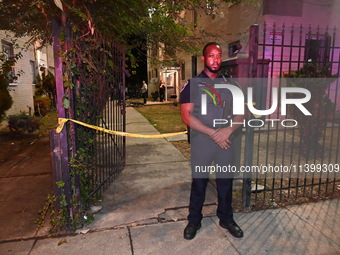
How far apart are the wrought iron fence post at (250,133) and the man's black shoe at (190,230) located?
2.80ft

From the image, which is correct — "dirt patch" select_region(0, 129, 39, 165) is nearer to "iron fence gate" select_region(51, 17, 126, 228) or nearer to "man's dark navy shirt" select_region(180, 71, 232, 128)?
"iron fence gate" select_region(51, 17, 126, 228)

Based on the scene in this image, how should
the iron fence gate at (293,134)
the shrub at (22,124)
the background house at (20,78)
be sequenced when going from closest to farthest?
the iron fence gate at (293,134), the shrub at (22,124), the background house at (20,78)

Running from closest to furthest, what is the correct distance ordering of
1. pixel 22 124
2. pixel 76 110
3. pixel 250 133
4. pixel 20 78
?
1. pixel 76 110
2. pixel 250 133
3. pixel 22 124
4. pixel 20 78

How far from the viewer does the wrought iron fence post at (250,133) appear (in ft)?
9.87

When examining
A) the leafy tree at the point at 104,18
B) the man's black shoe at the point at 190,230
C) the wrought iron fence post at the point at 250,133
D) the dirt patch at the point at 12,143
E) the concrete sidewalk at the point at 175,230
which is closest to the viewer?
the leafy tree at the point at 104,18

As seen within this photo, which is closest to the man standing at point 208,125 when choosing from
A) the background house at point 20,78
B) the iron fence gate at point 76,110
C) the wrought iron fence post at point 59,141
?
the iron fence gate at point 76,110

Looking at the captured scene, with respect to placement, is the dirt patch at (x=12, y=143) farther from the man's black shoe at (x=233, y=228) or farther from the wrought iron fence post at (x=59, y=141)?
the man's black shoe at (x=233, y=228)

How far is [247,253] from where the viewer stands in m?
2.56

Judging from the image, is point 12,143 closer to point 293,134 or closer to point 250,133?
point 250,133

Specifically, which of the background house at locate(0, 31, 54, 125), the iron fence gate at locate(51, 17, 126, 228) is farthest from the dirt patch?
the iron fence gate at locate(51, 17, 126, 228)

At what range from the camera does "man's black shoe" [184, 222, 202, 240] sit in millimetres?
2811

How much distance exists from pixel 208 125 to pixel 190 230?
3.81 feet

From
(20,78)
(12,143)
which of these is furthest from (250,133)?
(20,78)

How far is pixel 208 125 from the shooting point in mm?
2768
